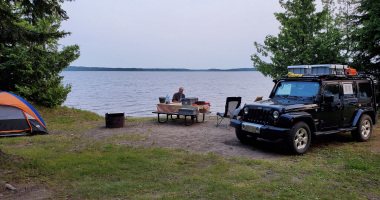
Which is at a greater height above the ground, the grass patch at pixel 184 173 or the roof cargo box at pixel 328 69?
the roof cargo box at pixel 328 69

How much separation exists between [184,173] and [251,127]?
106 inches

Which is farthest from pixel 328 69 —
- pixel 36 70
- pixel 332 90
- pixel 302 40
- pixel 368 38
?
pixel 36 70

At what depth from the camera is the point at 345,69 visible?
28.9ft

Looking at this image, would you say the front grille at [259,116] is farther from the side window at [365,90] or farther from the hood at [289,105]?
the side window at [365,90]

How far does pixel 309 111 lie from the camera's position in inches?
292

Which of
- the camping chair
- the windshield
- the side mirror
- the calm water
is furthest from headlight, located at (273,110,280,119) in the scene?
the calm water

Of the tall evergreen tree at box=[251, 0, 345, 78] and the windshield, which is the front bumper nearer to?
the windshield

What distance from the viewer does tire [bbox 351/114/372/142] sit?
847 cm

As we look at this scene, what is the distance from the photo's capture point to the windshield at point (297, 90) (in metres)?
7.82

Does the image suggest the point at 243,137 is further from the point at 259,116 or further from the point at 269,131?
the point at 269,131

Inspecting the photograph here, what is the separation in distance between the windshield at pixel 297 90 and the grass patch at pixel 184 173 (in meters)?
1.56

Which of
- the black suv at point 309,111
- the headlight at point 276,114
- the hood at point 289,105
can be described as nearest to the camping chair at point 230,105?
the black suv at point 309,111

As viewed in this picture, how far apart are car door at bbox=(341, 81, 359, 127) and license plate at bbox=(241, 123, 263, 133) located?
2799 mm

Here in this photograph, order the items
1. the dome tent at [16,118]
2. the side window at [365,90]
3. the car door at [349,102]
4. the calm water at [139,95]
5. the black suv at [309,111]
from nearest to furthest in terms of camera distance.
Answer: the black suv at [309,111], the car door at [349,102], the side window at [365,90], the dome tent at [16,118], the calm water at [139,95]
